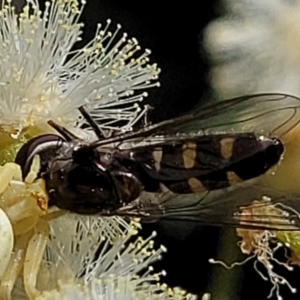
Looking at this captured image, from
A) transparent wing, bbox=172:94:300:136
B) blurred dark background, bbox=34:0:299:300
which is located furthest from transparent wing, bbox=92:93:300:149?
blurred dark background, bbox=34:0:299:300

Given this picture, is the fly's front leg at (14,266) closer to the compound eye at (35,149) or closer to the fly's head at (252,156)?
the compound eye at (35,149)

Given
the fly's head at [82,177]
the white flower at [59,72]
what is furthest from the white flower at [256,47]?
the fly's head at [82,177]

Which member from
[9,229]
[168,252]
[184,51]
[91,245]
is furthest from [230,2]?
[9,229]

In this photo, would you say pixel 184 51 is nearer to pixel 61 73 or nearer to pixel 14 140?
pixel 61 73

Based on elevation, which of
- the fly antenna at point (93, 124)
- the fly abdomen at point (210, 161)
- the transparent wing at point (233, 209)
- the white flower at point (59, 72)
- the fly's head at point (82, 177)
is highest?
the white flower at point (59, 72)

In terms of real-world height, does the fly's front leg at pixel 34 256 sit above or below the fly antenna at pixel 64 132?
below

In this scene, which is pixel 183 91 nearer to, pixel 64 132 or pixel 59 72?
pixel 59 72
